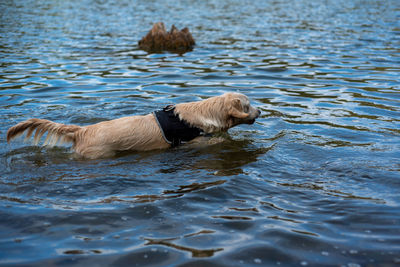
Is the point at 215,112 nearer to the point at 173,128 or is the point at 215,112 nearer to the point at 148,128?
the point at 173,128


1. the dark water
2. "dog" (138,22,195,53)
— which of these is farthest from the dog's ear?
"dog" (138,22,195,53)

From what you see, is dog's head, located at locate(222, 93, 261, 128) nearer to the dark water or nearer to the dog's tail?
the dark water

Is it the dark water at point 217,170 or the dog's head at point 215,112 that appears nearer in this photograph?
the dark water at point 217,170

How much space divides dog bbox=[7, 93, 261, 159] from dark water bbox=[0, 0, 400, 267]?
0.83ft

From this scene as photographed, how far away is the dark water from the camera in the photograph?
4574 millimetres

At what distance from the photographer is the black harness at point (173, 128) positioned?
764 cm

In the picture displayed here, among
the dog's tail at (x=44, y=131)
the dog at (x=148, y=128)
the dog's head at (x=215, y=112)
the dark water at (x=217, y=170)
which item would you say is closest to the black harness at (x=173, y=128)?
the dog at (x=148, y=128)

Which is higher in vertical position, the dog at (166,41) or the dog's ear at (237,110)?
the dog at (166,41)

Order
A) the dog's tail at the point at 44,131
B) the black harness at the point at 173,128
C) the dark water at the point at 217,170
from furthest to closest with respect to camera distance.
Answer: the black harness at the point at 173,128 < the dog's tail at the point at 44,131 < the dark water at the point at 217,170

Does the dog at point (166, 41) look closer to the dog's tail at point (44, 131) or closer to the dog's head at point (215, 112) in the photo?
the dog's head at point (215, 112)

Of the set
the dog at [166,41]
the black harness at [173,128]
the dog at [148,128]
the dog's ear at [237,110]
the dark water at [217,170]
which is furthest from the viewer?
the dog at [166,41]

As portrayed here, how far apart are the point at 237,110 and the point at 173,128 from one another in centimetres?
121

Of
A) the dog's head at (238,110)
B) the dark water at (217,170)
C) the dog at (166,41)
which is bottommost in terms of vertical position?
the dark water at (217,170)

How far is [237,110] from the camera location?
26.1ft
